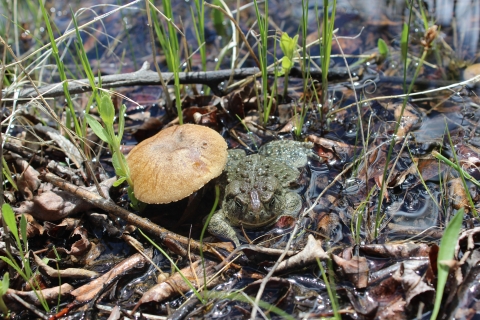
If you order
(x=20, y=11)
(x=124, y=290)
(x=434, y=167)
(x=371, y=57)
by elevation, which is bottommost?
(x=124, y=290)

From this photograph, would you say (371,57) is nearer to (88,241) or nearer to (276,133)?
(276,133)

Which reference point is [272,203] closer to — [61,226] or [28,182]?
[61,226]

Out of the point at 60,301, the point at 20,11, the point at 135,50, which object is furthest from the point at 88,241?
the point at 20,11

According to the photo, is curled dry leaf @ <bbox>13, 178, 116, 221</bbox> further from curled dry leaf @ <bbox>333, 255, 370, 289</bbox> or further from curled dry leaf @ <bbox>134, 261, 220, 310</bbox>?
curled dry leaf @ <bbox>333, 255, 370, 289</bbox>

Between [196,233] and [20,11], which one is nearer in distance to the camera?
[196,233]

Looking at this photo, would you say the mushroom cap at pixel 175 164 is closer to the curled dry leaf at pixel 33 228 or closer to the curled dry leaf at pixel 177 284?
the curled dry leaf at pixel 177 284

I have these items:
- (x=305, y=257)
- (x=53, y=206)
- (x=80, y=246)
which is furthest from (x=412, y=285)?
(x=53, y=206)

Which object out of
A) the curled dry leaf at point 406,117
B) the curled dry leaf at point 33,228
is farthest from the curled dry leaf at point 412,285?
the curled dry leaf at point 33,228
